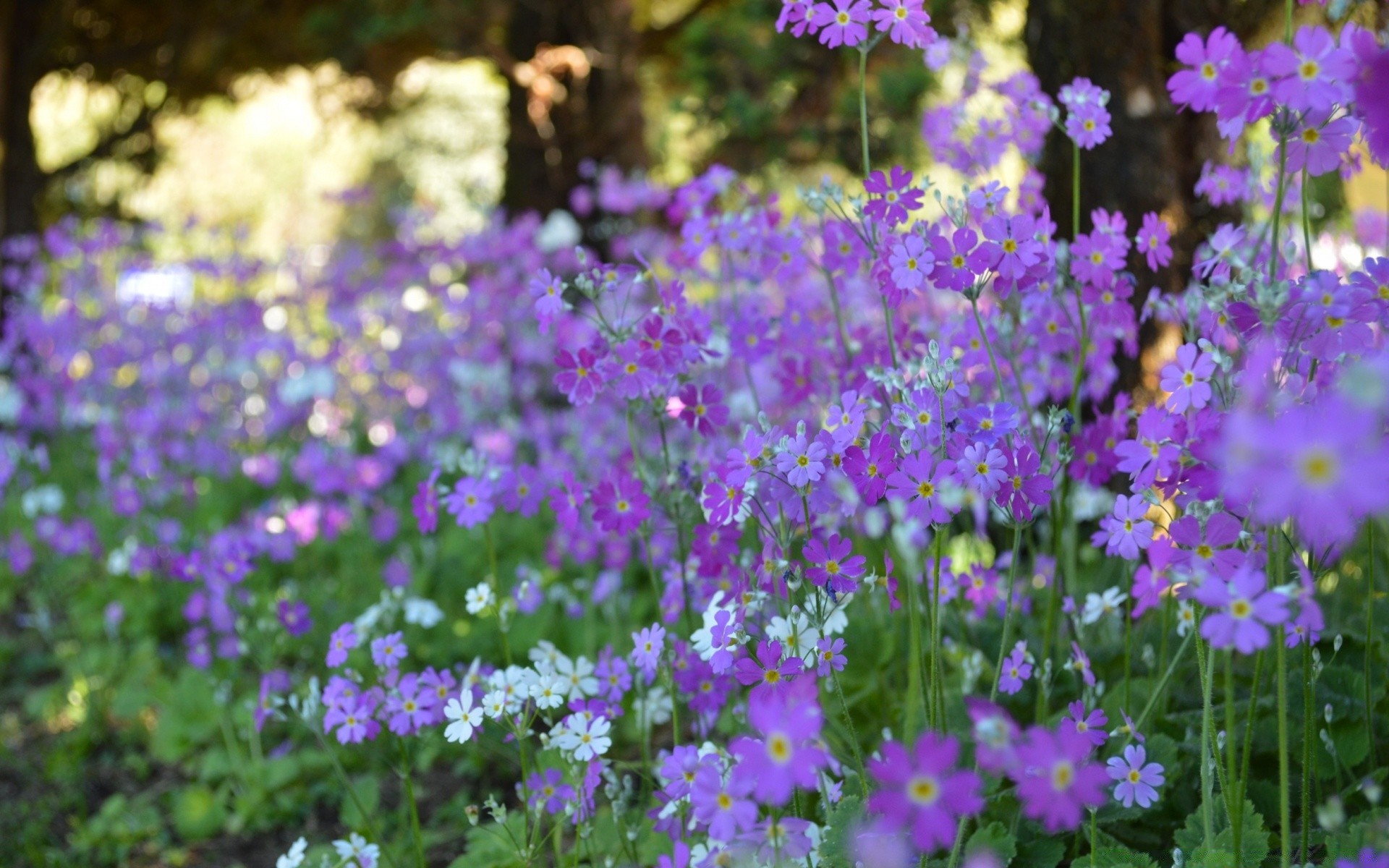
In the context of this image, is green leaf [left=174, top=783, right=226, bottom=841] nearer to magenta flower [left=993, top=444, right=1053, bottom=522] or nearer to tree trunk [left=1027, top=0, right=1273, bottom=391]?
magenta flower [left=993, top=444, right=1053, bottom=522]

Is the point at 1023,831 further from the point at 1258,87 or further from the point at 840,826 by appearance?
the point at 1258,87

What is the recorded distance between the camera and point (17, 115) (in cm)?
812

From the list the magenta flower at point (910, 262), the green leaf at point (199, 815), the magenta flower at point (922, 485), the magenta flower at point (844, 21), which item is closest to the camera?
the magenta flower at point (922, 485)

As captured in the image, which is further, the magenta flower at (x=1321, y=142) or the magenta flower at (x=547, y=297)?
the magenta flower at (x=547, y=297)

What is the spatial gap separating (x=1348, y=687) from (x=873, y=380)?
990mm

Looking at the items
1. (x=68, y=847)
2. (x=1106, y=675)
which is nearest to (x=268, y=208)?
(x=68, y=847)

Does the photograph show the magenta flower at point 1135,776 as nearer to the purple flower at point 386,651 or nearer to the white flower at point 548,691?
the white flower at point 548,691

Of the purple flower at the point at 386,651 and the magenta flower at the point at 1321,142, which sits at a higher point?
the magenta flower at the point at 1321,142

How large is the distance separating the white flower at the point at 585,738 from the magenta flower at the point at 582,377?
0.52m

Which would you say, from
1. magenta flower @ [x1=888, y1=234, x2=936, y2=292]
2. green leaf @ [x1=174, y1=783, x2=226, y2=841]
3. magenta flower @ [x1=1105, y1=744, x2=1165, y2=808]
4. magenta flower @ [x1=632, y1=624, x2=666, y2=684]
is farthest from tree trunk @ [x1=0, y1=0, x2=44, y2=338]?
magenta flower @ [x1=1105, y1=744, x2=1165, y2=808]

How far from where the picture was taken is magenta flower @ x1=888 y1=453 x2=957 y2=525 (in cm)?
140

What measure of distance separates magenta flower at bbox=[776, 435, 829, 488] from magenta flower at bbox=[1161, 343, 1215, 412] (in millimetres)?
455

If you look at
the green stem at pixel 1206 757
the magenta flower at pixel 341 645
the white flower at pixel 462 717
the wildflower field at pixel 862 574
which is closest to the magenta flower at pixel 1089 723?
the wildflower field at pixel 862 574

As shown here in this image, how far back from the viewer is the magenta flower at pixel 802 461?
1.50 metres
